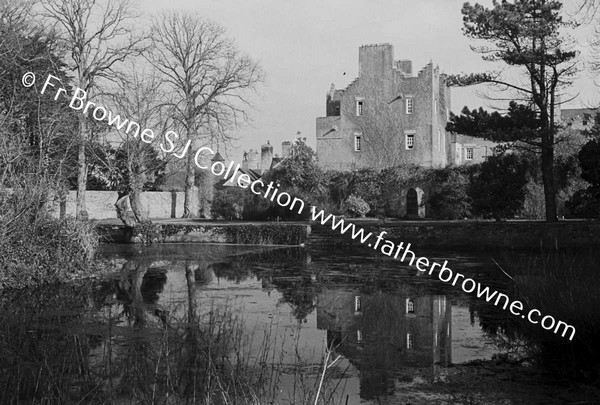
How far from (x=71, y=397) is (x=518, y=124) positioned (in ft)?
73.7

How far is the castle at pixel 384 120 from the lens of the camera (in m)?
47.2

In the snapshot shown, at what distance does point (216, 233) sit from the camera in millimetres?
29469

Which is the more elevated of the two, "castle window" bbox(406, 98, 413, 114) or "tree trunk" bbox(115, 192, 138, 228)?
"castle window" bbox(406, 98, 413, 114)

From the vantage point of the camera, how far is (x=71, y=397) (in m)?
5.84

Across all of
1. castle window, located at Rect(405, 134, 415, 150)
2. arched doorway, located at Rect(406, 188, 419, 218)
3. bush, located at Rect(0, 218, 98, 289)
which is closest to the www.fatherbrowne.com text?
arched doorway, located at Rect(406, 188, 419, 218)

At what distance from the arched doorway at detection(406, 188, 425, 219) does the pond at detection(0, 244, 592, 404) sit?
18600mm

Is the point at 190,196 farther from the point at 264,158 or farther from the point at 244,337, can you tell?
the point at 244,337

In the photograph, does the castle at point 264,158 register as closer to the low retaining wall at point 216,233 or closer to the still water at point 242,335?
the low retaining wall at point 216,233

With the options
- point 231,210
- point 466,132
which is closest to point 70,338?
point 466,132

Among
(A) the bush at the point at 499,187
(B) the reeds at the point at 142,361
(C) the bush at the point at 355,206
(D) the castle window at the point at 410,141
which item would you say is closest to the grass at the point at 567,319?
(B) the reeds at the point at 142,361

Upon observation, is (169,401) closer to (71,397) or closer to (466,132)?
(71,397)

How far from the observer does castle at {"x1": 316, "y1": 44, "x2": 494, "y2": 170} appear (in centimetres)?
4719

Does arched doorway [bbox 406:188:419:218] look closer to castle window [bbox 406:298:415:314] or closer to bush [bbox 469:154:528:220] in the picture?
bush [bbox 469:154:528:220]

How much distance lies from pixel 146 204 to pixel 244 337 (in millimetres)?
34388
